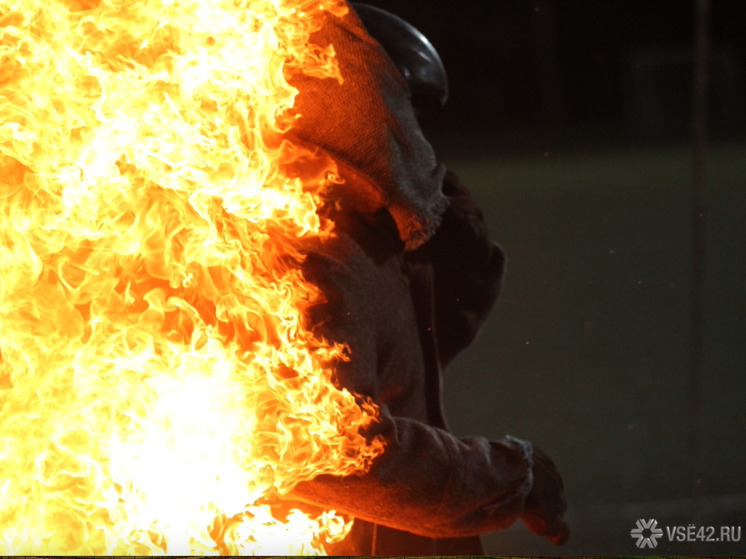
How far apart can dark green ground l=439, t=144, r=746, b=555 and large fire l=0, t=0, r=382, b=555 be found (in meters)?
1.31

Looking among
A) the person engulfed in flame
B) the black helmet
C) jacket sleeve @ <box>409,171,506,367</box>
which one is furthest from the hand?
the black helmet

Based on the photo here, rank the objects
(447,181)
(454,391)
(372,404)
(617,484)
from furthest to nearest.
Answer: (617,484)
(454,391)
(447,181)
(372,404)

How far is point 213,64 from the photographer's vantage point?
9.48 ft

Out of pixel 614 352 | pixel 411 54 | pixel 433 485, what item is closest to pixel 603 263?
pixel 614 352

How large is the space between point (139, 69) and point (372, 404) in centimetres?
109

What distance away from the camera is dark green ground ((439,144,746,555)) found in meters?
4.89

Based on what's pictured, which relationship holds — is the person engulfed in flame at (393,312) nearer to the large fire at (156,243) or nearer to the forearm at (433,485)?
the forearm at (433,485)

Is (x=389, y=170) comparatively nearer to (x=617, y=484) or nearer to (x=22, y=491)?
(x=22, y=491)

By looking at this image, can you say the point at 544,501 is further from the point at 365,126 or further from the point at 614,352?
the point at 614,352

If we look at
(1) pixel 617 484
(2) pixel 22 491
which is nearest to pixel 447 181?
(2) pixel 22 491

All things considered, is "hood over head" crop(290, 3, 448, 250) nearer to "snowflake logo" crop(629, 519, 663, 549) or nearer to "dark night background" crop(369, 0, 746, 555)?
"dark night background" crop(369, 0, 746, 555)

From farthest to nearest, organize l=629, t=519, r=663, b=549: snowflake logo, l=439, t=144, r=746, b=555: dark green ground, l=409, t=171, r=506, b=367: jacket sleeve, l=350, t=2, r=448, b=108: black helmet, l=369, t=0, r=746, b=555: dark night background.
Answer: l=439, t=144, r=746, b=555: dark green ground
l=369, t=0, r=746, b=555: dark night background
l=629, t=519, r=663, b=549: snowflake logo
l=409, t=171, r=506, b=367: jacket sleeve
l=350, t=2, r=448, b=108: black helmet

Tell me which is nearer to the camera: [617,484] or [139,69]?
[139,69]

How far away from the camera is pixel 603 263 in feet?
21.3
